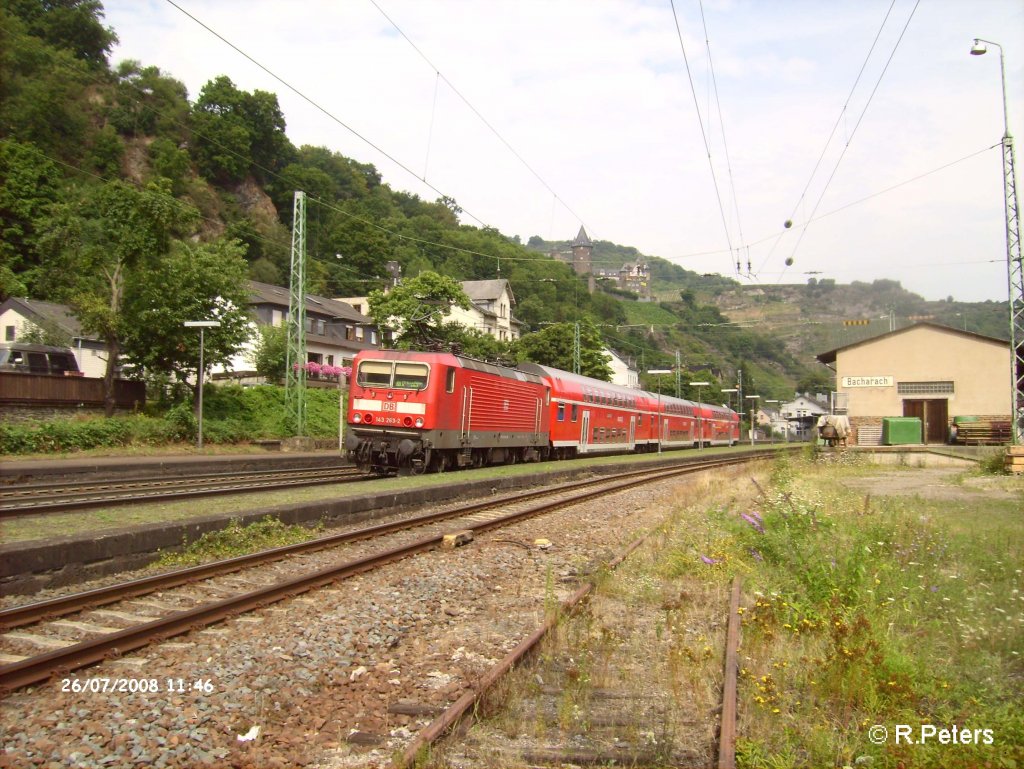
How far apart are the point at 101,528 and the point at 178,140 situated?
85149 mm

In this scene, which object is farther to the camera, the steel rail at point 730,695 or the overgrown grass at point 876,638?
the overgrown grass at point 876,638

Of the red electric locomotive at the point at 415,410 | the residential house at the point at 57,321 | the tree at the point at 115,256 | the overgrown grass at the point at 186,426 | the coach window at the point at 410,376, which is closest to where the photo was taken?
the red electric locomotive at the point at 415,410

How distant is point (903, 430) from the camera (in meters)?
36.8

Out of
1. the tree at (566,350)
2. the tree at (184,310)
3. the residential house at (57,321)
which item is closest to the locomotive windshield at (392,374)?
the tree at (184,310)

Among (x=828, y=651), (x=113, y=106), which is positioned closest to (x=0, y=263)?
(x=113, y=106)

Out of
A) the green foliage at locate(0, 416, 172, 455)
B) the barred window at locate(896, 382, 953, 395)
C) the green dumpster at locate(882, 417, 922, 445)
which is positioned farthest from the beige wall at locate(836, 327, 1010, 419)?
the green foliage at locate(0, 416, 172, 455)

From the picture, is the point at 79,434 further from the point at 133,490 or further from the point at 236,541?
the point at 236,541

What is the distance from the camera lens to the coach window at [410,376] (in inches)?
749

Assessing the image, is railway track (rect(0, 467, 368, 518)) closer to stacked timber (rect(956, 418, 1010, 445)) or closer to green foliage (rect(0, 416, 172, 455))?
green foliage (rect(0, 416, 172, 455))

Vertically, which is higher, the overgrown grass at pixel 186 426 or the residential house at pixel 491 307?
the residential house at pixel 491 307

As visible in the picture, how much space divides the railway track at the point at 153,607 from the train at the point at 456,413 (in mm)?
7770

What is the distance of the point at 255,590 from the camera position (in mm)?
7430

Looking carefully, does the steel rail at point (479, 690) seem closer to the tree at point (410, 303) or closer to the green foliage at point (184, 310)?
the green foliage at point (184, 310)

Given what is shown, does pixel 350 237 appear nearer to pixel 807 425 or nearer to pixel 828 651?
pixel 807 425
